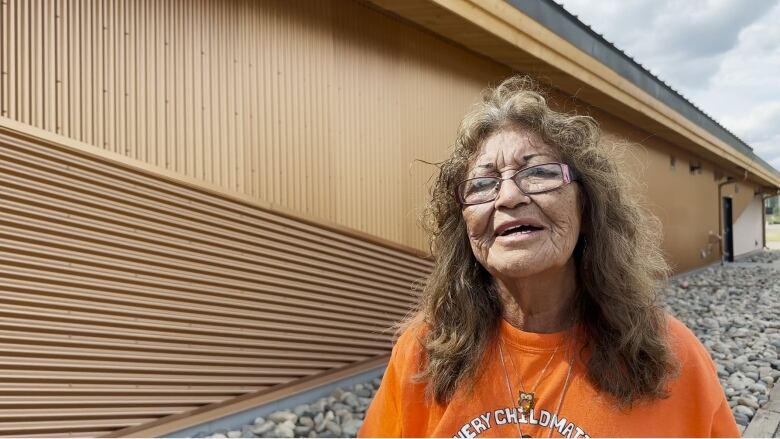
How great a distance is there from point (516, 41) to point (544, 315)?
5.72 metres

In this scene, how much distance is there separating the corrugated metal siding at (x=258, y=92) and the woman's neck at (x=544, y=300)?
10.6ft

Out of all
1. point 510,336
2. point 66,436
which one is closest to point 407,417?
point 510,336

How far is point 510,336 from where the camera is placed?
61.2 inches

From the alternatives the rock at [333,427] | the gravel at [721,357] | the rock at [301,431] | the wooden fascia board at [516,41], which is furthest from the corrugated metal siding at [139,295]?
the wooden fascia board at [516,41]

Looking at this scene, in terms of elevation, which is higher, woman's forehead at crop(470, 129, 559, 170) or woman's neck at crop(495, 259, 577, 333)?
woman's forehead at crop(470, 129, 559, 170)

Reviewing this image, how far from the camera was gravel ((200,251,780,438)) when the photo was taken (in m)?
4.50

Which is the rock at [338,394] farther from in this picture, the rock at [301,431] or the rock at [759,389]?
the rock at [759,389]

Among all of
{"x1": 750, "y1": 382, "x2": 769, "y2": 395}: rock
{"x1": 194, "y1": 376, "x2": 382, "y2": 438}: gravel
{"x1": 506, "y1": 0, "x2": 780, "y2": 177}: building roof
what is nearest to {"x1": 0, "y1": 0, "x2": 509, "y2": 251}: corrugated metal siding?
{"x1": 506, "y1": 0, "x2": 780, "y2": 177}: building roof

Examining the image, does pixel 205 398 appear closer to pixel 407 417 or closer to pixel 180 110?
pixel 180 110

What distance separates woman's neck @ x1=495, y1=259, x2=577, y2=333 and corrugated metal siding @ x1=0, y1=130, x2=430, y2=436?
1.58 m

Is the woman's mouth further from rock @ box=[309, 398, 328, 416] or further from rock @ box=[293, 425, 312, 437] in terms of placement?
rock @ box=[309, 398, 328, 416]

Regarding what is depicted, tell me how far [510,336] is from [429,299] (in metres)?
0.32

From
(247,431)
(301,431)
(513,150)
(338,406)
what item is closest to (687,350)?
(513,150)

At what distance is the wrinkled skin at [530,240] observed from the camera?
1442mm
